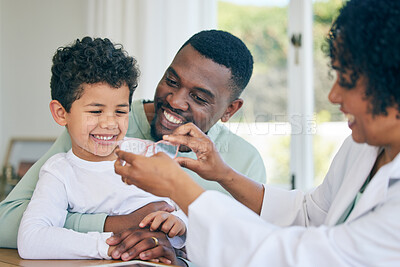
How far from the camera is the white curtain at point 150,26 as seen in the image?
2.97 meters

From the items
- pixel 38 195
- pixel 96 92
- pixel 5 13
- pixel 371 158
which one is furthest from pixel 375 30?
pixel 5 13

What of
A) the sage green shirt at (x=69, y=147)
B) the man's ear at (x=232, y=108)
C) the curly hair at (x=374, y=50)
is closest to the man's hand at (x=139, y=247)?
the sage green shirt at (x=69, y=147)

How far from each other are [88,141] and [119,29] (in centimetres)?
196

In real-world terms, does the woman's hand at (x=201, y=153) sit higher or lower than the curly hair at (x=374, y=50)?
lower

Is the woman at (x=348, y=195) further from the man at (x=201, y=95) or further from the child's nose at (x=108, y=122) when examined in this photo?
the man at (x=201, y=95)

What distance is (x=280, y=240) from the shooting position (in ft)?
2.87

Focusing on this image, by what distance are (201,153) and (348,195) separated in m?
0.41

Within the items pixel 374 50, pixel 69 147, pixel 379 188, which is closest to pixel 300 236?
pixel 379 188

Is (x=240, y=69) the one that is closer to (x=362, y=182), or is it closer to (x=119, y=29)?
(x=362, y=182)

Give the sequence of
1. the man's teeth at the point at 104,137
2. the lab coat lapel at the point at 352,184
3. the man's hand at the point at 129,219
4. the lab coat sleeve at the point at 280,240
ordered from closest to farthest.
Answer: the lab coat sleeve at the point at 280,240, the lab coat lapel at the point at 352,184, the man's hand at the point at 129,219, the man's teeth at the point at 104,137

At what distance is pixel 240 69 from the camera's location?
1.70 metres

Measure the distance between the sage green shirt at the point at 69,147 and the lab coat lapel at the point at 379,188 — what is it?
28.3 inches

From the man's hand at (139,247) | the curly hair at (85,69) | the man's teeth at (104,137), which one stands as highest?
the curly hair at (85,69)

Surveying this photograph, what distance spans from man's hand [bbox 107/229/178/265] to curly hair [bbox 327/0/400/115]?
61 cm
